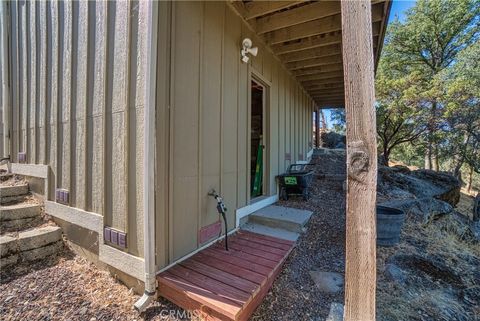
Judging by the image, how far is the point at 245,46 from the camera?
3391 millimetres

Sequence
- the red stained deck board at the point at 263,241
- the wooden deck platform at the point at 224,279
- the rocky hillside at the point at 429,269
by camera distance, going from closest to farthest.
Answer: the wooden deck platform at the point at 224,279, the rocky hillside at the point at 429,269, the red stained deck board at the point at 263,241

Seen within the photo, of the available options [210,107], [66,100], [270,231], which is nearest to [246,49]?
[210,107]

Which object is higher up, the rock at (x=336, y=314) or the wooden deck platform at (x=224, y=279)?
the wooden deck platform at (x=224, y=279)

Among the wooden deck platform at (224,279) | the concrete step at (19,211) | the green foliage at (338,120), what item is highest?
the green foliage at (338,120)

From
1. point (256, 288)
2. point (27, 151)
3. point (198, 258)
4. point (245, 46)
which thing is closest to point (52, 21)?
point (27, 151)

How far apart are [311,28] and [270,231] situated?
316cm

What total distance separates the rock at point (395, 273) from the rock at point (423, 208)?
1.78m

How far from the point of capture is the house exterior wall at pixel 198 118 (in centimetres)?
213

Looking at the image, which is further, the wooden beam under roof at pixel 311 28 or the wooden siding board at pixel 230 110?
the wooden beam under roof at pixel 311 28

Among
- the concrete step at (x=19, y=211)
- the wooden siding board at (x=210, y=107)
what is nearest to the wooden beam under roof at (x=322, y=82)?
the wooden siding board at (x=210, y=107)

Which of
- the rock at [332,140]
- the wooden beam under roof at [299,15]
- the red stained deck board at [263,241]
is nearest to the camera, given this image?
the red stained deck board at [263,241]

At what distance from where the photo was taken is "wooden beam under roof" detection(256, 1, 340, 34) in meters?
3.15

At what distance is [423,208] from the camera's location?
4555 millimetres

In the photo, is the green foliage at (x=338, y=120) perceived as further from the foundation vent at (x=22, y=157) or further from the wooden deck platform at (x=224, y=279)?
the foundation vent at (x=22, y=157)
